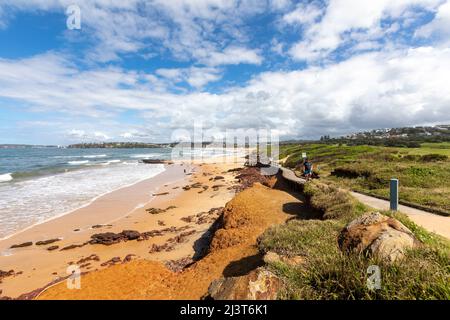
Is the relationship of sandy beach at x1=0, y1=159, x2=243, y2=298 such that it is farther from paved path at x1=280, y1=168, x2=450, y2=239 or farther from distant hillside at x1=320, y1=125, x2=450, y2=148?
distant hillside at x1=320, y1=125, x2=450, y2=148

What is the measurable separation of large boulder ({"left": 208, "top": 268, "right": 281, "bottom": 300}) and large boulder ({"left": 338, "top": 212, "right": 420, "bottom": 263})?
1.49 m

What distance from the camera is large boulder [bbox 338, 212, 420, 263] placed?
4016mm

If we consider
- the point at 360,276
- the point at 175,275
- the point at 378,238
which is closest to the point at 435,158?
the point at 378,238

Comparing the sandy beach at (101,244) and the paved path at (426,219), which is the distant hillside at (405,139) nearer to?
the paved path at (426,219)

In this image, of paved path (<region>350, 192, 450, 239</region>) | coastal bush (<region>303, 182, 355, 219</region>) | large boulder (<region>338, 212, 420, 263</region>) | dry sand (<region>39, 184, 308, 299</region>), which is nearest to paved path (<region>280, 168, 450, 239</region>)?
paved path (<region>350, 192, 450, 239</region>)

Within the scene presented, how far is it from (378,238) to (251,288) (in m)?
2.34

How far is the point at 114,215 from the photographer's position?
588 inches

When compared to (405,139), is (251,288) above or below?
below

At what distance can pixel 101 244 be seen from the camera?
430 inches

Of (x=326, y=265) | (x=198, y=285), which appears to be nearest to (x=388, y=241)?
(x=326, y=265)

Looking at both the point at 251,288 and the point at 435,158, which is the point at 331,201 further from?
the point at 435,158

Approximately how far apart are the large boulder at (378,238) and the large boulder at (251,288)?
4.89 ft

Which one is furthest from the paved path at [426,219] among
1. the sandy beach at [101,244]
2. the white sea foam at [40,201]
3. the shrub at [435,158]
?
the white sea foam at [40,201]
